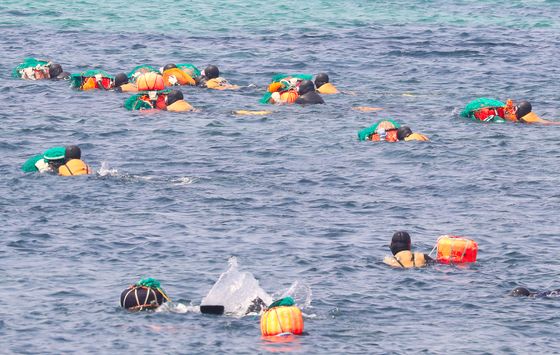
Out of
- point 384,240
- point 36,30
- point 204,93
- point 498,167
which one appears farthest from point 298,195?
point 36,30

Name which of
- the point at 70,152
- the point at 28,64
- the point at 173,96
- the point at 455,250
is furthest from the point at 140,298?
the point at 28,64

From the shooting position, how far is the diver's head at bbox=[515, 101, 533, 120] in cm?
4188

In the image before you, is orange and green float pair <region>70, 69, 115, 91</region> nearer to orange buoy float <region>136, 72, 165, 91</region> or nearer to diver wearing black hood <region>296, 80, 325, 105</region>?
orange buoy float <region>136, 72, 165, 91</region>

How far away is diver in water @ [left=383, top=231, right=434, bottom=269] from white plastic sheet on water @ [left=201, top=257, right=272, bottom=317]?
348 cm

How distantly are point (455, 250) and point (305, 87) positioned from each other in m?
18.6

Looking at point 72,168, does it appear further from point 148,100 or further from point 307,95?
point 307,95

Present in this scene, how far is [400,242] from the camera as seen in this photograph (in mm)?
27422

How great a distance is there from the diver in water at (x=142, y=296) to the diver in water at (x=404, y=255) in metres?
5.59

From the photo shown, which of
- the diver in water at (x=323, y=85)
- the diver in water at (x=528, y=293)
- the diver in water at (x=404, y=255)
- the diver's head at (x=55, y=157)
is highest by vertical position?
the diver in water at (x=323, y=85)

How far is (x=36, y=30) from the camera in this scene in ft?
208

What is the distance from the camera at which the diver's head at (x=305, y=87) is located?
4488 cm

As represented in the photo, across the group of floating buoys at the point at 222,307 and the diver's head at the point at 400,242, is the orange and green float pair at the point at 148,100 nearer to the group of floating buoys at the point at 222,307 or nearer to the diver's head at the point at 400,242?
the diver's head at the point at 400,242

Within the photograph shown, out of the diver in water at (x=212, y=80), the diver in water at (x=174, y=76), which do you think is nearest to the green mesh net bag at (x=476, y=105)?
the diver in water at (x=212, y=80)

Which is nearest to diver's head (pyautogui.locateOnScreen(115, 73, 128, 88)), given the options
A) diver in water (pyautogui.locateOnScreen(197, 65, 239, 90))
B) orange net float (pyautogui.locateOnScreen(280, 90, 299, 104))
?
diver in water (pyautogui.locateOnScreen(197, 65, 239, 90))
